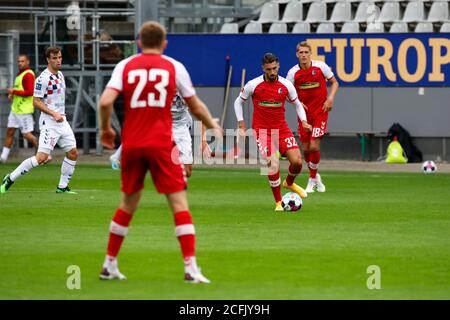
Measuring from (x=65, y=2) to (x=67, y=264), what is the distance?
2696cm

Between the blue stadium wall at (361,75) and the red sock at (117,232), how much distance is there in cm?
1875

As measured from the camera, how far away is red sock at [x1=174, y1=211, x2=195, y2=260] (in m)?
11.3

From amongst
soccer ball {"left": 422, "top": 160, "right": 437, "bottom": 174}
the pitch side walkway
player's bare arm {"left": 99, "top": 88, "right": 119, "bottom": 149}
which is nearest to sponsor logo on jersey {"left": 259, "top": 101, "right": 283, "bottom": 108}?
player's bare arm {"left": 99, "top": 88, "right": 119, "bottom": 149}

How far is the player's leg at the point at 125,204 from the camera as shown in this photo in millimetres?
11477

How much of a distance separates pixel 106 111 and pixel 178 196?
3.19 feet

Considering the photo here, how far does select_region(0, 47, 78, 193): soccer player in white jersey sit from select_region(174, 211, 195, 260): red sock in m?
9.00

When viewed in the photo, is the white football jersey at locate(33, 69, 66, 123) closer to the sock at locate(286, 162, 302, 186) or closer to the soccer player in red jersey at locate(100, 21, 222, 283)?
the sock at locate(286, 162, 302, 186)

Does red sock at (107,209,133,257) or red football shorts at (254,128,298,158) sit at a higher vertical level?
red football shorts at (254,128,298,158)

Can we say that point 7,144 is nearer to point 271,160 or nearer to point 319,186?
point 319,186

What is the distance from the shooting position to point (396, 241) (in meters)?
14.7

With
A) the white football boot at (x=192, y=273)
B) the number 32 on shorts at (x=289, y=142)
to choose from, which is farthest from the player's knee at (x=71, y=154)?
the white football boot at (x=192, y=273)

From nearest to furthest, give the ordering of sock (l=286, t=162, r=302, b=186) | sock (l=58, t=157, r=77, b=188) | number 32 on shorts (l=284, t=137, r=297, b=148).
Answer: number 32 on shorts (l=284, t=137, r=297, b=148) → sock (l=286, t=162, r=302, b=186) → sock (l=58, t=157, r=77, b=188)

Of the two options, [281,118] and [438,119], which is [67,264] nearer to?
[281,118]
